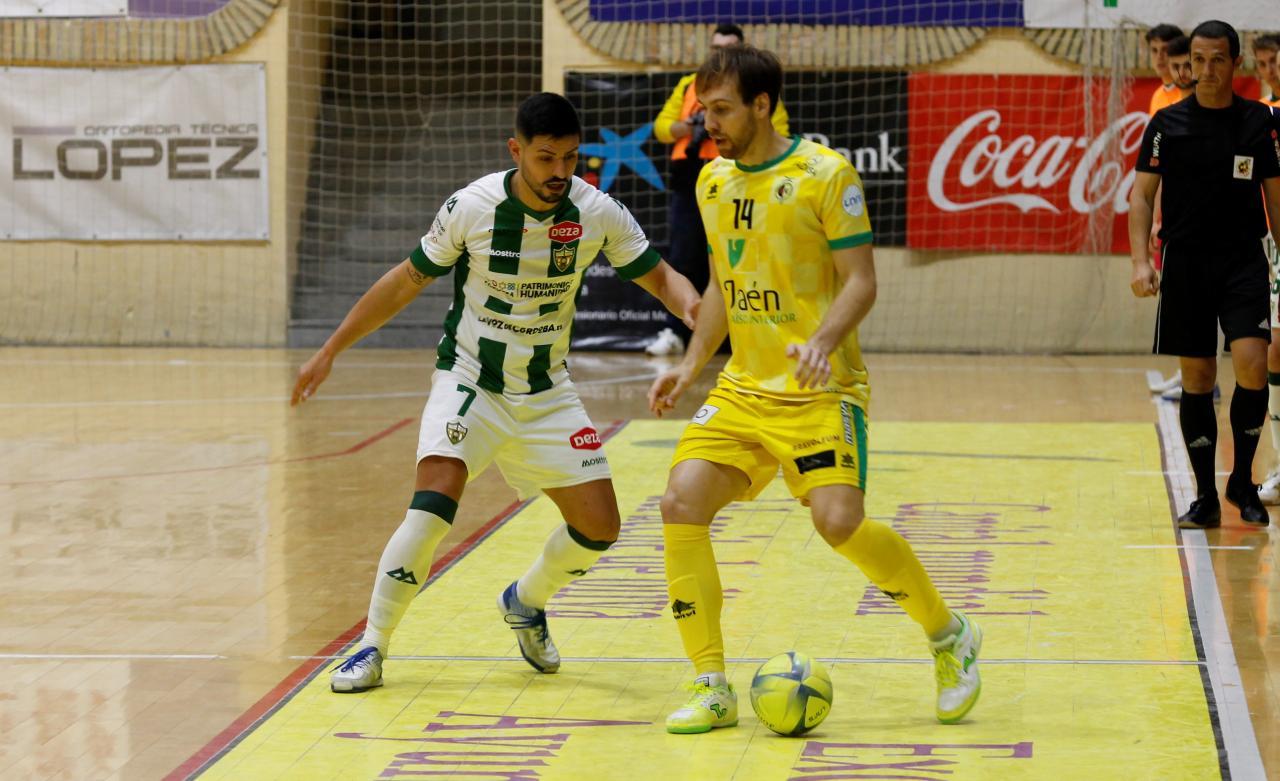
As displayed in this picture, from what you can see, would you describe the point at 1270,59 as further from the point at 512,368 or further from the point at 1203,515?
the point at 512,368

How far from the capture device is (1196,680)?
16.5 ft

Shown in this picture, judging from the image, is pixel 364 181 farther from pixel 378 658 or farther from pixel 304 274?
pixel 378 658

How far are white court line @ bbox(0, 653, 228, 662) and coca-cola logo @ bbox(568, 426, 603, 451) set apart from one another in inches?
52.9

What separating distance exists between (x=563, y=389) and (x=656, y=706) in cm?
108

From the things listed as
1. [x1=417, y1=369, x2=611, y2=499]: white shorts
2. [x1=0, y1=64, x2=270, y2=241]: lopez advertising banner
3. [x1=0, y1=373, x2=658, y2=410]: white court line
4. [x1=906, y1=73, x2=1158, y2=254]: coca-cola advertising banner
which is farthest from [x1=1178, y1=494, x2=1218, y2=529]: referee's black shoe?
[x1=0, y1=64, x2=270, y2=241]: lopez advertising banner

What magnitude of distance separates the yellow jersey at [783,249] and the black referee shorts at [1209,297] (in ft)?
9.92

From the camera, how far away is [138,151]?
1589cm

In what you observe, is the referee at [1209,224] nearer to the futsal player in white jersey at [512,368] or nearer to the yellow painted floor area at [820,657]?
the yellow painted floor area at [820,657]

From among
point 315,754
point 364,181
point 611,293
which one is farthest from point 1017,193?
point 315,754

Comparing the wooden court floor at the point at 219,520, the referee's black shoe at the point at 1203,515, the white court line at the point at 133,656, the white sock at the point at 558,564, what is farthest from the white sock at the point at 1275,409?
the white court line at the point at 133,656

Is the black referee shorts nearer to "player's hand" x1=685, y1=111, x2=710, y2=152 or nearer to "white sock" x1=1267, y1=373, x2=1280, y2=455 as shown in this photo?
"white sock" x1=1267, y1=373, x2=1280, y2=455

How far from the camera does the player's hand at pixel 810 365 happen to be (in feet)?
13.9

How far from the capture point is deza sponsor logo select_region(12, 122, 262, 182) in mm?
15789

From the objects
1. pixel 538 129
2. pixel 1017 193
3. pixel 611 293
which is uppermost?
pixel 538 129
